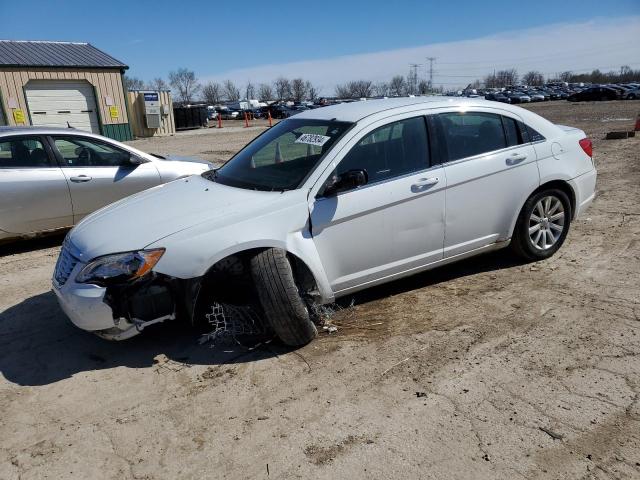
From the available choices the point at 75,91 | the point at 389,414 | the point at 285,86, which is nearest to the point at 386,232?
the point at 389,414

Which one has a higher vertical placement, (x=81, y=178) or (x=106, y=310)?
(x=81, y=178)

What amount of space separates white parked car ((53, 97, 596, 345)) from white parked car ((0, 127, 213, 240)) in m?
2.36

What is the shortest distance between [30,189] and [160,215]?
127 inches

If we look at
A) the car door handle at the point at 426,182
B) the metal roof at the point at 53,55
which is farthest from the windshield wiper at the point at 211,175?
the metal roof at the point at 53,55

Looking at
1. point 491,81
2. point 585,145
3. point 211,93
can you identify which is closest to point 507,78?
point 491,81

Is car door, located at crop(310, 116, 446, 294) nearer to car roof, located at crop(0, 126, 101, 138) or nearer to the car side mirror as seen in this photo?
the car side mirror

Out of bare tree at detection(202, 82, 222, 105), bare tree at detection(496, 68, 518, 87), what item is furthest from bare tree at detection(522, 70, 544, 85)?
bare tree at detection(202, 82, 222, 105)

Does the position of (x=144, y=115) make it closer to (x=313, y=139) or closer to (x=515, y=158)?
(x=313, y=139)

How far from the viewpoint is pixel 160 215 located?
12.3 ft

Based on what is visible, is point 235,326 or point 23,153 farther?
point 23,153

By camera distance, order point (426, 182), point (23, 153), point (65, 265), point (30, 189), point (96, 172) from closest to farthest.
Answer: point (65, 265), point (426, 182), point (30, 189), point (23, 153), point (96, 172)

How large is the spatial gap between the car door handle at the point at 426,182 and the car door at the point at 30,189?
4409 millimetres

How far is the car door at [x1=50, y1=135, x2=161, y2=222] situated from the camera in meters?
6.33

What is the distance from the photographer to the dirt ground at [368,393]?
2.63 m
